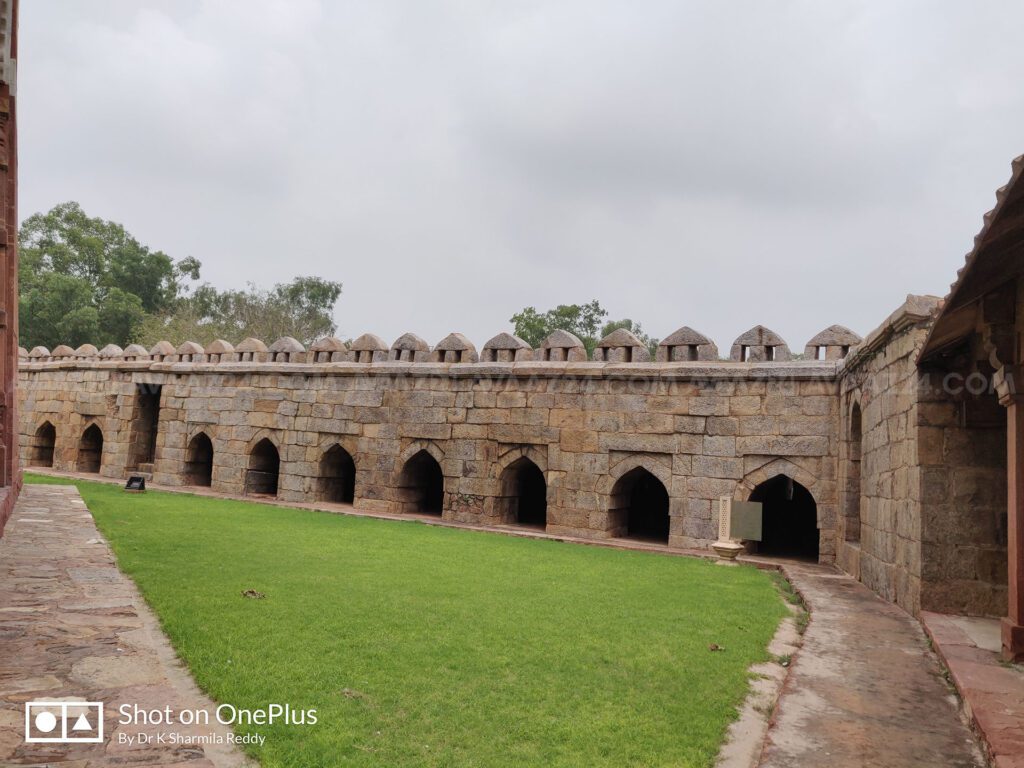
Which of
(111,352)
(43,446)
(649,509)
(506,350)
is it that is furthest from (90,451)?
(649,509)

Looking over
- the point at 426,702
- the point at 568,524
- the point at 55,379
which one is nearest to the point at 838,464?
the point at 568,524

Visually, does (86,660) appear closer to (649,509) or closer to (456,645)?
(456,645)

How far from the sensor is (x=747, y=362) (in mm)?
12086

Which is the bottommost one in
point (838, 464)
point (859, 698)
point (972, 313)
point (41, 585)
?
point (859, 698)

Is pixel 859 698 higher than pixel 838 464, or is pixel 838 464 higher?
pixel 838 464

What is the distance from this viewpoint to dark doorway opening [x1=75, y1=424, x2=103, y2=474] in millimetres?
20219

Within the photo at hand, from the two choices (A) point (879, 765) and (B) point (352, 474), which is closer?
(A) point (879, 765)

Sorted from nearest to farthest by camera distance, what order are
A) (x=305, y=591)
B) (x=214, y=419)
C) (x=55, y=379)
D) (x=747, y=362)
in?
(x=305, y=591), (x=747, y=362), (x=214, y=419), (x=55, y=379)

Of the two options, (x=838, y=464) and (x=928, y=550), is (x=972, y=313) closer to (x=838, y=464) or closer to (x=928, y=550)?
(x=928, y=550)

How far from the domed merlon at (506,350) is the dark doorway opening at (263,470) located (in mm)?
5663

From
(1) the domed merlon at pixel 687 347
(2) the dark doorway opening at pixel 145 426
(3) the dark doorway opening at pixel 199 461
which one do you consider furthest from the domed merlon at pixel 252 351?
(1) the domed merlon at pixel 687 347

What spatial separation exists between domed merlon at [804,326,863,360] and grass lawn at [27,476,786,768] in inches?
158

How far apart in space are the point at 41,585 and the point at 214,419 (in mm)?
12627

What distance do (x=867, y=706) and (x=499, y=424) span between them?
1001 centimetres
